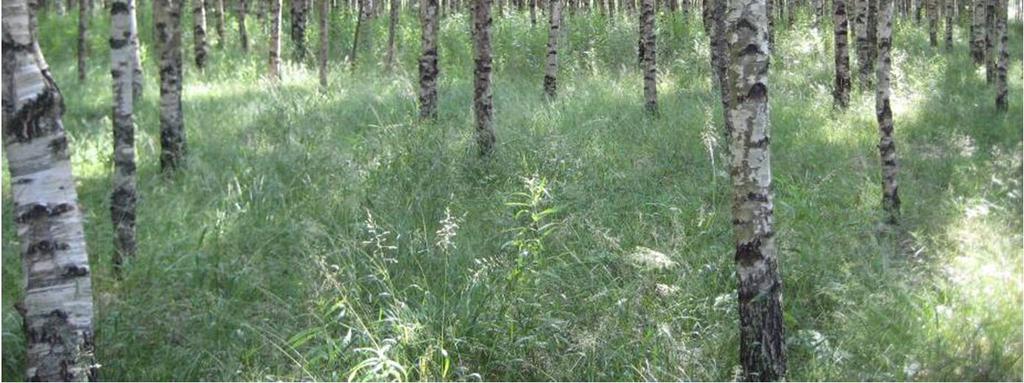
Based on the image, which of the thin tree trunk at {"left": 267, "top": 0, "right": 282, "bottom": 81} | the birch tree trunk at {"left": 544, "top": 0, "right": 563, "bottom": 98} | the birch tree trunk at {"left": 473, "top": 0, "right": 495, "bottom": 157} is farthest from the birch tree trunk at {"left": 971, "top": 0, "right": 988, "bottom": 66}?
the thin tree trunk at {"left": 267, "top": 0, "right": 282, "bottom": 81}

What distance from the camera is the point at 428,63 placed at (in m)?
11.4

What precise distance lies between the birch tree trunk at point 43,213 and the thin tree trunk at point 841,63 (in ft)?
35.1

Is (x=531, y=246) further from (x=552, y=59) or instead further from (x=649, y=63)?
(x=552, y=59)

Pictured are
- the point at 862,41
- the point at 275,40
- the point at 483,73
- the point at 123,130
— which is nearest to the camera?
the point at 123,130

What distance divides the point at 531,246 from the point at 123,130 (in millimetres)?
3446

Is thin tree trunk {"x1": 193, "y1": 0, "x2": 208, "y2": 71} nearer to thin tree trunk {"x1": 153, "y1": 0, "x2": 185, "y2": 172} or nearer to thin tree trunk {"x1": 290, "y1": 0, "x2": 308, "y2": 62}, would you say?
thin tree trunk {"x1": 290, "y1": 0, "x2": 308, "y2": 62}

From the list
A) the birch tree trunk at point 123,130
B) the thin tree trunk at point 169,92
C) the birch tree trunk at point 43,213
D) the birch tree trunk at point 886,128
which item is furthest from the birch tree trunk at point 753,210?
the thin tree trunk at point 169,92

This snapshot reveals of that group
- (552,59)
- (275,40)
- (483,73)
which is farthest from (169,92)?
(552,59)

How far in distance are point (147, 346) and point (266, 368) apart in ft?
3.26

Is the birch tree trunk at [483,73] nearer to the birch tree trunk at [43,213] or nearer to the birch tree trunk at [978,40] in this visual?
the birch tree trunk at [43,213]

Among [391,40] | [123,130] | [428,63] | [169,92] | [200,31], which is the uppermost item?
[200,31]

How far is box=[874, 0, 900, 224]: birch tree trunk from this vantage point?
25.0 ft

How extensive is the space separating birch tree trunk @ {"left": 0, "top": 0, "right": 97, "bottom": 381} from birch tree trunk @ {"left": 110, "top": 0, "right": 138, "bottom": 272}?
2.13 metres

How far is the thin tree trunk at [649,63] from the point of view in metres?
12.5
